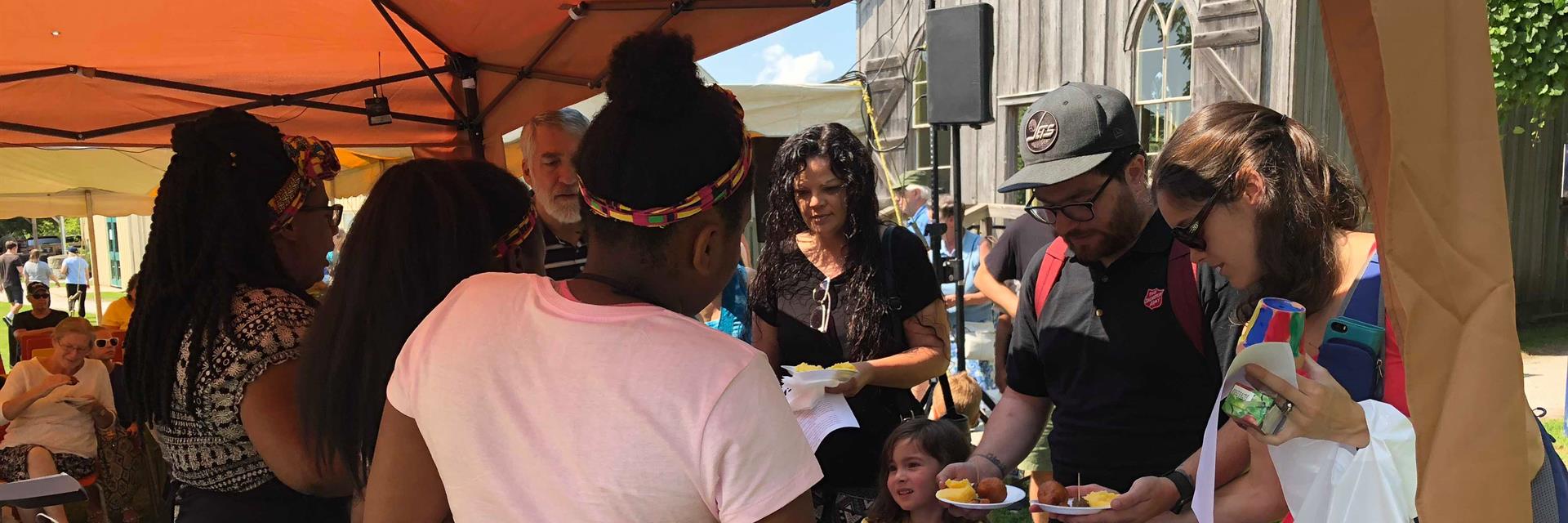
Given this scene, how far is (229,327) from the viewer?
5.83 ft

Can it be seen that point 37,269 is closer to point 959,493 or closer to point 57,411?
point 57,411

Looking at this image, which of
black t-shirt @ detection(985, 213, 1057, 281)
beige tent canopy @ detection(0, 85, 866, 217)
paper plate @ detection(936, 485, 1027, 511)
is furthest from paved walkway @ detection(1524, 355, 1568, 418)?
paper plate @ detection(936, 485, 1027, 511)

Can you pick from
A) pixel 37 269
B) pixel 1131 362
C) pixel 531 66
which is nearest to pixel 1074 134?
pixel 1131 362

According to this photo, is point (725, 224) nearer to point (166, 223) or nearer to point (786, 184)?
point (166, 223)

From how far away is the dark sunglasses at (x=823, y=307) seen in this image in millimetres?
2789

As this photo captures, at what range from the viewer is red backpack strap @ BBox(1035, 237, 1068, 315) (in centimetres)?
235

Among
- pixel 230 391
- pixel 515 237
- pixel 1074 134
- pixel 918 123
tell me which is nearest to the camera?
pixel 230 391

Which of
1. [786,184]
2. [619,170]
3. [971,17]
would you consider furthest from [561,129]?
[971,17]

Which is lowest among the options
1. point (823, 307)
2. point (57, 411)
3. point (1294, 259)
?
point (57, 411)

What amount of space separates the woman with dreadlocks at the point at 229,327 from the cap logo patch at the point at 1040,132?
1.58 m

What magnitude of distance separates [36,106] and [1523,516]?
467 cm

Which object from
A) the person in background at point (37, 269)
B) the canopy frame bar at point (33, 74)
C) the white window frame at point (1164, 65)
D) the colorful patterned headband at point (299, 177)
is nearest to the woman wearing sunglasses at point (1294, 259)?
the colorful patterned headband at point (299, 177)

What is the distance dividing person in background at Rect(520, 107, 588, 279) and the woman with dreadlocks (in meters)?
0.92

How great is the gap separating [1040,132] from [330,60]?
117 inches
